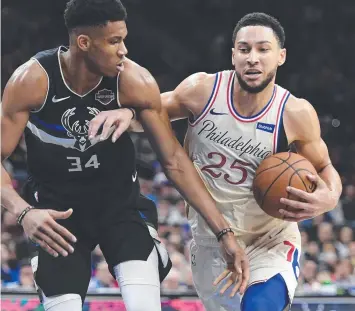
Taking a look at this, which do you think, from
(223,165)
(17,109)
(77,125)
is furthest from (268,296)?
(17,109)

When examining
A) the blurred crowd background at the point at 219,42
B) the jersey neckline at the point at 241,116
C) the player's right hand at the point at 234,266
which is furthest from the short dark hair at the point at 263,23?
the blurred crowd background at the point at 219,42

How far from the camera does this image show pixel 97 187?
13.8 feet

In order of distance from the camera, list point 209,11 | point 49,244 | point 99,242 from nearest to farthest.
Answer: point 49,244, point 99,242, point 209,11

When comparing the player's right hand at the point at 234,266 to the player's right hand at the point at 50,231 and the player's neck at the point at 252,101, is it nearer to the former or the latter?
the player's neck at the point at 252,101

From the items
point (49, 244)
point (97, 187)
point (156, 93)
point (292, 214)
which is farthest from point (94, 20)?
point (292, 214)

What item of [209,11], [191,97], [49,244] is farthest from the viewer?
[209,11]

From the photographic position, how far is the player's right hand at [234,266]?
4.22 metres

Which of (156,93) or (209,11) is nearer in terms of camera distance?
(156,93)

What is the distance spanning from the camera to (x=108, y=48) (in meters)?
4.02

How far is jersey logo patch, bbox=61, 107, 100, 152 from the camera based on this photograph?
4.08 m

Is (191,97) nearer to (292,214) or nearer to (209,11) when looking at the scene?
(292,214)

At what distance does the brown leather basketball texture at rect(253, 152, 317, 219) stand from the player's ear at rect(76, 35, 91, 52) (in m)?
1.16

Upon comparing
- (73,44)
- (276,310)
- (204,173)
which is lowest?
(276,310)

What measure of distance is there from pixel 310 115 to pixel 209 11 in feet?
28.5
